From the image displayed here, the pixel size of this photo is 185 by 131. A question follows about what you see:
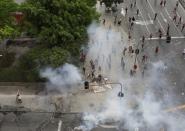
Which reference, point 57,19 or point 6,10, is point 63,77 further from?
point 6,10

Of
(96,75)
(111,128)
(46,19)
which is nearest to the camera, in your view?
(111,128)

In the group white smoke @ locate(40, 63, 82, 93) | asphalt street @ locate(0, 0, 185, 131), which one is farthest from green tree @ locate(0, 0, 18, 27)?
asphalt street @ locate(0, 0, 185, 131)

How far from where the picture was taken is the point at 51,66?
4069 centimetres

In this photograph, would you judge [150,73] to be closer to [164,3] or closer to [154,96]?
[154,96]

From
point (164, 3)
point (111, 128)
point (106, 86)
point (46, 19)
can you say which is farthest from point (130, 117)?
point (164, 3)

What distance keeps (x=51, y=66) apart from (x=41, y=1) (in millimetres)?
5983

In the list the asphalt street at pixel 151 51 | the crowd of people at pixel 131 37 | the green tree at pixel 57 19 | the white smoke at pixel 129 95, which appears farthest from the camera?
the crowd of people at pixel 131 37

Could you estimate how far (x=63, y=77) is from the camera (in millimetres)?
42281

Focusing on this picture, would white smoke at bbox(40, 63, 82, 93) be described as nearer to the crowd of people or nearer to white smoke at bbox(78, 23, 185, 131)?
the crowd of people

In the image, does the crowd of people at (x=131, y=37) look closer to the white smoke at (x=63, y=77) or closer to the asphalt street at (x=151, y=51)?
the asphalt street at (x=151, y=51)

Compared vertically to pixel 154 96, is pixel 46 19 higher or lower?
higher

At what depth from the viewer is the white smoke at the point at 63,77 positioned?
41.6m

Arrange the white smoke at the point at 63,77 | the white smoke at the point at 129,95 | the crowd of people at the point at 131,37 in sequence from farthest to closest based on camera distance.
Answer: the crowd of people at the point at 131,37 → the white smoke at the point at 63,77 → the white smoke at the point at 129,95

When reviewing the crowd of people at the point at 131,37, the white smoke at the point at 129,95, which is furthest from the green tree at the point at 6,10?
the crowd of people at the point at 131,37
